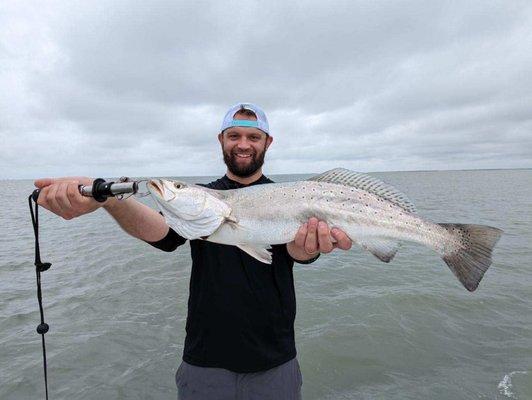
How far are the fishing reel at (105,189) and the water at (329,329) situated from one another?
5.34 metres

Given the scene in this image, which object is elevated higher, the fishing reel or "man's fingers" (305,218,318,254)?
the fishing reel

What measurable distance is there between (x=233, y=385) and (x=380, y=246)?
2.26 metres

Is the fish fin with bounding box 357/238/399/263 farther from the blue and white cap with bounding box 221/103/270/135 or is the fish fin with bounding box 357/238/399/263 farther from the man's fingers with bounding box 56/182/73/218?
the man's fingers with bounding box 56/182/73/218

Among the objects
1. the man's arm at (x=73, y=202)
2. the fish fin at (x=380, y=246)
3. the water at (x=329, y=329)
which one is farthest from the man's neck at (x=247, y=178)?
the water at (x=329, y=329)

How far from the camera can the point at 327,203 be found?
409 cm

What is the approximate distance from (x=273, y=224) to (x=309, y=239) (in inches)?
17.4

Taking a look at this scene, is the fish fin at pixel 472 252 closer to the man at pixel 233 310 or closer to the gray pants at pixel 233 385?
the man at pixel 233 310

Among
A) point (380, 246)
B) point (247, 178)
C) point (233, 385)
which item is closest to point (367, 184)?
point (380, 246)

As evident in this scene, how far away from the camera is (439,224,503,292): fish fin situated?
4027 millimetres

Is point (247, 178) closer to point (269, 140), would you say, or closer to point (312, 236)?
point (269, 140)

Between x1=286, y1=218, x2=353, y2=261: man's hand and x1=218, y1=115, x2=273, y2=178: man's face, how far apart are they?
3.69 ft

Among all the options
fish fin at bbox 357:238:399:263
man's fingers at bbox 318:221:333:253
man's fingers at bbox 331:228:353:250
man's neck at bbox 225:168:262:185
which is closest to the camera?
man's fingers at bbox 318:221:333:253

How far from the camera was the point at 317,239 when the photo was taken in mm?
3922

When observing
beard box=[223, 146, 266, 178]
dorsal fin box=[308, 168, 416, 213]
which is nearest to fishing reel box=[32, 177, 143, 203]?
beard box=[223, 146, 266, 178]
